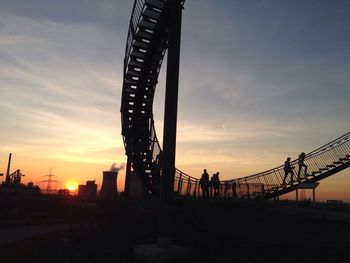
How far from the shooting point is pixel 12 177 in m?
60.3

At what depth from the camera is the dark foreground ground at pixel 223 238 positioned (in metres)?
10.7

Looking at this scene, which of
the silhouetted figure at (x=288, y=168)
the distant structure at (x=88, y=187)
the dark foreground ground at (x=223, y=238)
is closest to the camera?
the dark foreground ground at (x=223, y=238)

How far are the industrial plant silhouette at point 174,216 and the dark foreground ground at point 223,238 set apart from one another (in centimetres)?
4

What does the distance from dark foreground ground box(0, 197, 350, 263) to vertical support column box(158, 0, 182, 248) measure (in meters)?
1.09

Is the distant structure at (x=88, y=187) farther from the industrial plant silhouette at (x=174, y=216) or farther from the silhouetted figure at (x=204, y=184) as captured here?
the silhouetted figure at (x=204, y=184)

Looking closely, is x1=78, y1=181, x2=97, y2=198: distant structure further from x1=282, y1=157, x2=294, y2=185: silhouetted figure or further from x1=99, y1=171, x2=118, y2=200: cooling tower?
x1=282, y1=157, x2=294, y2=185: silhouetted figure

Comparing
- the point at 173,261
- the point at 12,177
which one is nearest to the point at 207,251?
the point at 173,261

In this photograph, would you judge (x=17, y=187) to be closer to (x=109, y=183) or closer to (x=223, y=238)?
(x=109, y=183)

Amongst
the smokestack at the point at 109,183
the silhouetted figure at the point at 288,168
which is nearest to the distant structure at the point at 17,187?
the smokestack at the point at 109,183

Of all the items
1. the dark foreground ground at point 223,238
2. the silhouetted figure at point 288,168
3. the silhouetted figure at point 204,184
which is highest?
the silhouetted figure at point 288,168

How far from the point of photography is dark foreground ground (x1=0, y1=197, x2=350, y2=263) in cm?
1071

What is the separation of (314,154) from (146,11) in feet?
38.9

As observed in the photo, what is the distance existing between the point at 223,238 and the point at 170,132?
4434 millimetres

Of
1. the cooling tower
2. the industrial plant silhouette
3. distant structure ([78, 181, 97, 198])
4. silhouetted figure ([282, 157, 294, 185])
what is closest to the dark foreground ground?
the industrial plant silhouette
